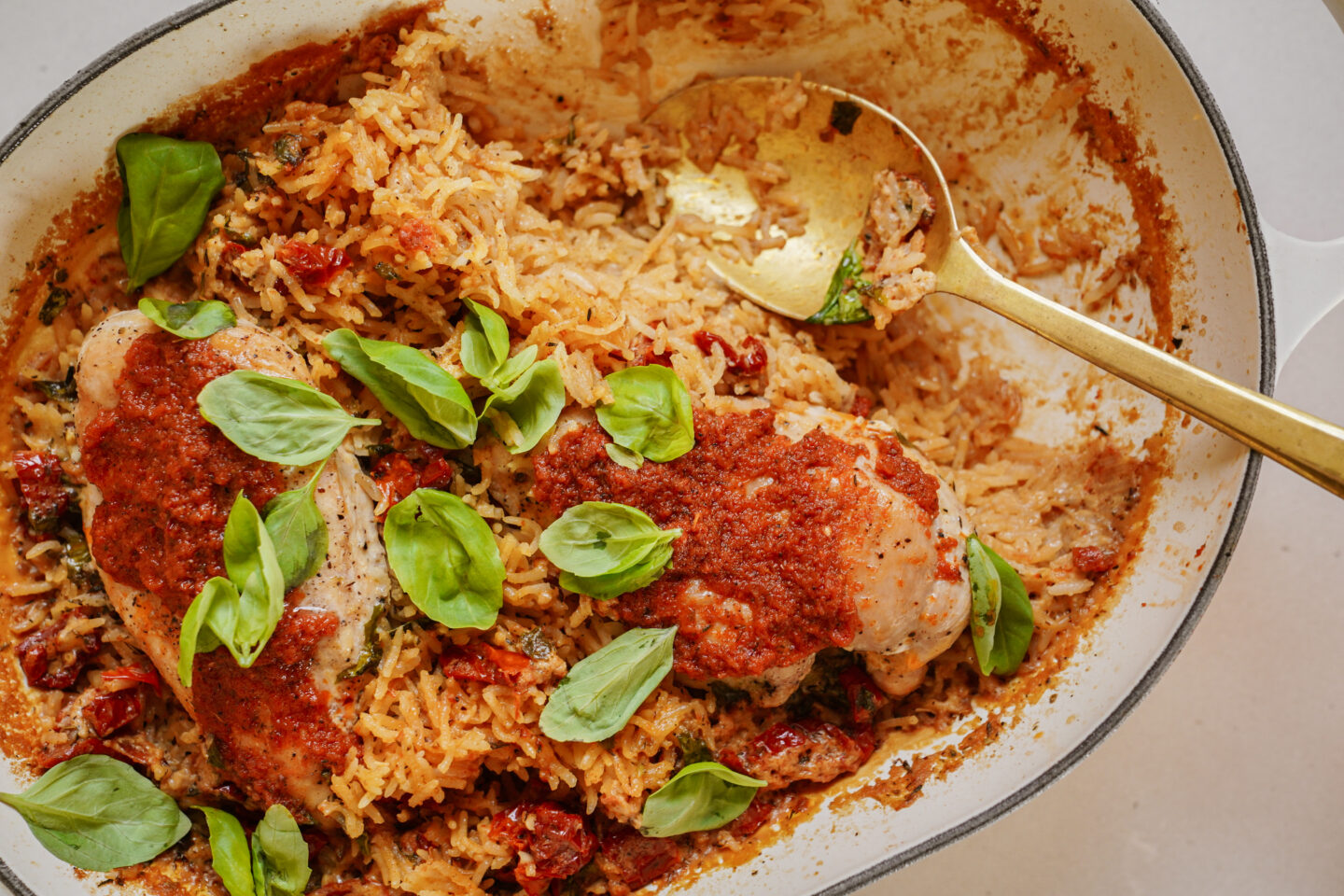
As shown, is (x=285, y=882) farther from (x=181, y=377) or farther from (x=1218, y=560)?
(x=1218, y=560)

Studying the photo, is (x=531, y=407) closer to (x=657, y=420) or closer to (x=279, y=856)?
(x=657, y=420)

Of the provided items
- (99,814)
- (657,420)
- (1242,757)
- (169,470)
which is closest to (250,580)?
(169,470)

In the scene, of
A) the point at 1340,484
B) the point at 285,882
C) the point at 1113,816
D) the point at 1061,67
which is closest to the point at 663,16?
the point at 1061,67

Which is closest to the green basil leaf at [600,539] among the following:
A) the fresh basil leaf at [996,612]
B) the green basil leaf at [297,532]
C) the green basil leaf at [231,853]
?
the green basil leaf at [297,532]

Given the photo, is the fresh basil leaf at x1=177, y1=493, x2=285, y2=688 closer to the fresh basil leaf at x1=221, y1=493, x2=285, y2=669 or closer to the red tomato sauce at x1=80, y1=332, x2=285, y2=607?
the fresh basil leaf at x1=221, y1=493, x2=285, y2=669

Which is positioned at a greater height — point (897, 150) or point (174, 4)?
point (174, 4)

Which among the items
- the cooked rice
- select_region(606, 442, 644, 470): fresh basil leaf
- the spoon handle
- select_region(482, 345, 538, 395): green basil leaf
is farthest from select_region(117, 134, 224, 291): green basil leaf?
the spoon handle

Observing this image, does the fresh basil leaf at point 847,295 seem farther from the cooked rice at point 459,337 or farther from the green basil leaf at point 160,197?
the green basil leaf at point 160,197
